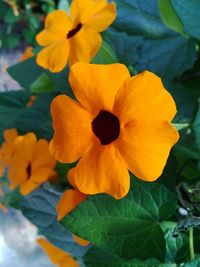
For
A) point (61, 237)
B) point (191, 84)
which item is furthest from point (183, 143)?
point (61, 237)

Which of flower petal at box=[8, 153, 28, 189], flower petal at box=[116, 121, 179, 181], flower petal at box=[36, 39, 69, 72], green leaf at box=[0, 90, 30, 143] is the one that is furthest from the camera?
green leaf at box=[0, 90, 30, 143]

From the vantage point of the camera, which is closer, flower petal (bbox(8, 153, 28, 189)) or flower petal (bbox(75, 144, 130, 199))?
flower petal (bbox(75, 144, 130, 199))

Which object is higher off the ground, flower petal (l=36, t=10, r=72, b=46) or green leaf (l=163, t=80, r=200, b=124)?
flower petal (l=36, t=10, r=72, b=46)

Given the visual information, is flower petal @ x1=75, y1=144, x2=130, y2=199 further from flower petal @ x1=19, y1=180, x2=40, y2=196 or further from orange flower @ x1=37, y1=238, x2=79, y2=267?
orange flower @ x1=37, y1=238, x2=79, y2=267

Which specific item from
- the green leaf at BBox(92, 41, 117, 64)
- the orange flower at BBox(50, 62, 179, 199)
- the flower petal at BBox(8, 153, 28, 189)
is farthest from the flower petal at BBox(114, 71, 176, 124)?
the flower petal at BBox(8, 153, 28, 189)

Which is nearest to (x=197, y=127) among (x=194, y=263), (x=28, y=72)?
(x=194, y=263)

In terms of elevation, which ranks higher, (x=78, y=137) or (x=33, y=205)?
(x=78, y=137)

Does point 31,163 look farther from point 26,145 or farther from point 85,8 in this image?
point 85,8

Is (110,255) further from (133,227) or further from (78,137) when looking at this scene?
(78,137)
